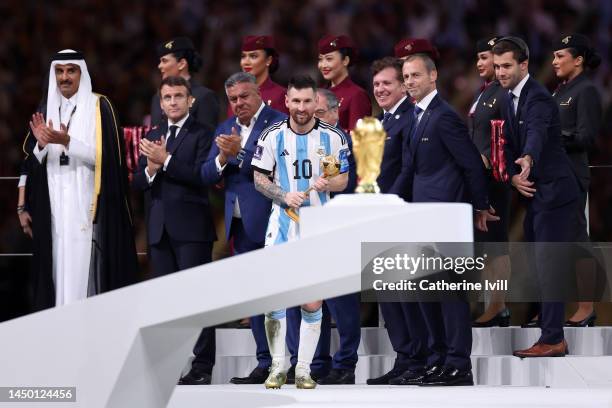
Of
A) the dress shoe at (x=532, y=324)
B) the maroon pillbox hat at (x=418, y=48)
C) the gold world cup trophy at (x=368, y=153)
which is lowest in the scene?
the dress shoe at (x=532, y=324)

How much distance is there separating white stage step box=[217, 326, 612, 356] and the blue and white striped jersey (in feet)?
3.00

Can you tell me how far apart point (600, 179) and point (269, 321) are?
2.98m

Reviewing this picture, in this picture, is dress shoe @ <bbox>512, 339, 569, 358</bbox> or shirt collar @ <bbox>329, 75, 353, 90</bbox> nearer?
dress shoe @ <bbox>512, 339, 569, 358</bbox>

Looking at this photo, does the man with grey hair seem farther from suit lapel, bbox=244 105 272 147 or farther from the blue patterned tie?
the blue patterned tie

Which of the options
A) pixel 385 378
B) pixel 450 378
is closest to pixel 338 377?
pixel 385 378

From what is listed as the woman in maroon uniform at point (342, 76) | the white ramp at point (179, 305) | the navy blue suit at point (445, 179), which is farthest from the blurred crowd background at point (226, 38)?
the white ramp at point (179, 305)

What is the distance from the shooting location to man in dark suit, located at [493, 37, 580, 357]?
22.4 ft

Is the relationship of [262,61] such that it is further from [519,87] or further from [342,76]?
[519,87]

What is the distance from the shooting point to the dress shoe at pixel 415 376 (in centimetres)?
670

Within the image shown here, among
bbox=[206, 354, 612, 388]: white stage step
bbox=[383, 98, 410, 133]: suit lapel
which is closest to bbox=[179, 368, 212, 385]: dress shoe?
bbox=[206, 354, 612, 388]: white stage step

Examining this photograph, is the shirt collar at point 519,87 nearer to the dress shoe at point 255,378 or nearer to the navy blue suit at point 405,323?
the navy blue suit at point 405,323

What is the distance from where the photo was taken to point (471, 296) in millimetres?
7441

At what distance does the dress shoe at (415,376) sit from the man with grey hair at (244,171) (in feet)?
2.16

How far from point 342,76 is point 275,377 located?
187 centimetres
